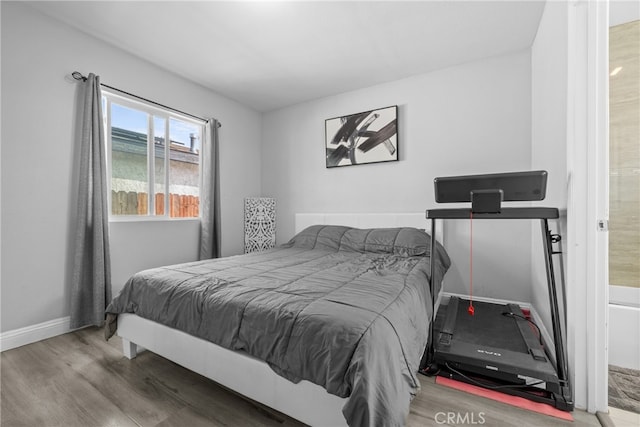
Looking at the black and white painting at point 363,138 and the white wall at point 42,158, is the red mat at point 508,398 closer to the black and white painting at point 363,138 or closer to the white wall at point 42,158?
the black and white painting at point 363,138

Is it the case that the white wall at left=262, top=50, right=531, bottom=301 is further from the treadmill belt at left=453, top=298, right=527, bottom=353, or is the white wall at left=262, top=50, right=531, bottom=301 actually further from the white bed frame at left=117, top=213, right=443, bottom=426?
the white bed frame at left=117, top=213, right=443, bottom=426

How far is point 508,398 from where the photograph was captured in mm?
1485

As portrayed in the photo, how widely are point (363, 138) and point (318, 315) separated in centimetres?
278

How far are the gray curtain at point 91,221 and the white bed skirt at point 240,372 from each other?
2.61ft

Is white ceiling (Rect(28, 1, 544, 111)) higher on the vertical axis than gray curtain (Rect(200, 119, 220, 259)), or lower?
higher

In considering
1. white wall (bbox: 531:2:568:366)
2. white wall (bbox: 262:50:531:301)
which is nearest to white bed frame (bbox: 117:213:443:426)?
white wall (bbox: 531:2:568:366)

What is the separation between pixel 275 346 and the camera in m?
1.25

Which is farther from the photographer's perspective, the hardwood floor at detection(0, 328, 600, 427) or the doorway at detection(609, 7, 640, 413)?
the doorway at detection(609, 7, 640, 413)

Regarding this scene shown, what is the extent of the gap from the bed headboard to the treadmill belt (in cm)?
81

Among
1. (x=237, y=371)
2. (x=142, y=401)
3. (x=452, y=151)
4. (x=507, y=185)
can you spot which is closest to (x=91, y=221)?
(x=142, y=401)

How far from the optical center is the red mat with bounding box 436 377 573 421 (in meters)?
1.37

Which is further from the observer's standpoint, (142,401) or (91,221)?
(91,221)

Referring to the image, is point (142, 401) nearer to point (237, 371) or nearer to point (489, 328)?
point (237, 371)
